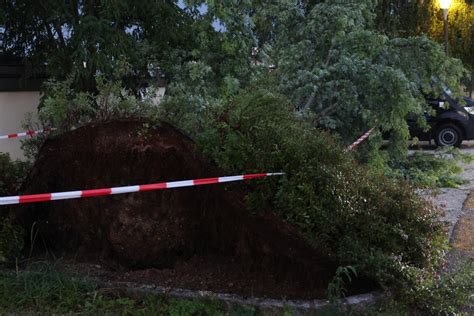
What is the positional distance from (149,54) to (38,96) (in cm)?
220

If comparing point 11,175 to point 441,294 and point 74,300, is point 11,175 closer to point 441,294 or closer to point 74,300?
point 74,300

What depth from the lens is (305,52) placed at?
27.5 ft

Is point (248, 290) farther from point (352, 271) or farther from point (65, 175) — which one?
point (65, 175)

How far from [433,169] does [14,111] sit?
7.10 m

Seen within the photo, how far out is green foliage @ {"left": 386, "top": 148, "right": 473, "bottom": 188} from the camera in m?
9.73

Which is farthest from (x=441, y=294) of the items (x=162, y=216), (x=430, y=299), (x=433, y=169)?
(x=433, y=169)

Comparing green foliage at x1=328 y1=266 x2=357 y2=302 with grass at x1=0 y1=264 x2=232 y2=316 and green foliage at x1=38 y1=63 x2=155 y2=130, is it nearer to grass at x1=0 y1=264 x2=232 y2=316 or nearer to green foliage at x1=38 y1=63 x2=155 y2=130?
grass at x1=0 y1=264 x2=232 y2=316

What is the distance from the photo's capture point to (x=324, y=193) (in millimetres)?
4324

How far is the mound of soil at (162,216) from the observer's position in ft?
14.5

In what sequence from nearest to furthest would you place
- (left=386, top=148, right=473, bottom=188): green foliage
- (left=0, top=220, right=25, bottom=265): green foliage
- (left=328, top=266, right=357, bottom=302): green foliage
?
(left=328, top=266, right=357, bottom=302): green foliage → (left=0, top=220, right=25, bottom=265): green foliage → (left=386, top=148, right=473, bottom=188): green foliage

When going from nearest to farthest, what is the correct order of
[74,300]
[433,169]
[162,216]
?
[74,300] → [162,216] → [433,169]

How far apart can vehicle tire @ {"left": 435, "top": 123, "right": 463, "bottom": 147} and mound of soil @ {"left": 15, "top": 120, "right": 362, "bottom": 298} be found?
38.5 ft

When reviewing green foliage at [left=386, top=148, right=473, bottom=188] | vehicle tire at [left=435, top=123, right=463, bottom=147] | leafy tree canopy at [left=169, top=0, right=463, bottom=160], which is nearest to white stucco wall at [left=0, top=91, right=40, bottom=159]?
leafy tree canopy at [left=169, top=0, right=463, bottom=160]

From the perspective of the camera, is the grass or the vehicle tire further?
the vehicle tire
